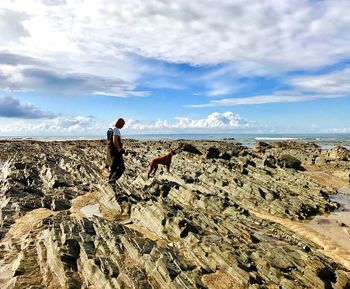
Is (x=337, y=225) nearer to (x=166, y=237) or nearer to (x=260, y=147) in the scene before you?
(x=166, y=237)

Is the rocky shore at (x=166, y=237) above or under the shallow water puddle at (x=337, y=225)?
above

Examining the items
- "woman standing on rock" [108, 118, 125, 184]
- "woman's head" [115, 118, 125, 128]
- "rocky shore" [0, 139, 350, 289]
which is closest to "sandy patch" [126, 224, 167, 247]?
"rocky shore" [0, 139, 350, 289]

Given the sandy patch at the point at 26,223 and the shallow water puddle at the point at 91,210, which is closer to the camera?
the sandy patch at the point at 26,223

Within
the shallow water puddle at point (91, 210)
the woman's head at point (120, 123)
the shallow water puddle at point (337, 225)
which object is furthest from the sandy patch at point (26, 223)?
the shallow water puddle at point (337, 225)

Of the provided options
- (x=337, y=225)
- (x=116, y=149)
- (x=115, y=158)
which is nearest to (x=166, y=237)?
(x=116, y=149)

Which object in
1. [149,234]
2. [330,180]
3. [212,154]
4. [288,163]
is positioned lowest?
[330,180]

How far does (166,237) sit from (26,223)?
8.95 meters

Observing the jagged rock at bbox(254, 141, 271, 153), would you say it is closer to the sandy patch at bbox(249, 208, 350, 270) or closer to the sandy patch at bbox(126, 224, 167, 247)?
the sandy patch at bbox(249, 208, 350, 270)

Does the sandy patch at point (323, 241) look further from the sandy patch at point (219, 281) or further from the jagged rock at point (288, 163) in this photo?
the jagged rock at point (288, 163)

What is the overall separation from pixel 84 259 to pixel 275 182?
23489 mm

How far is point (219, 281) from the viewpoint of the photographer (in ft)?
43.3

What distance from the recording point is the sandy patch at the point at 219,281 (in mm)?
12891

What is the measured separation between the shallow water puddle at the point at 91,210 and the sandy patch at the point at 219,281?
1042 centimetres

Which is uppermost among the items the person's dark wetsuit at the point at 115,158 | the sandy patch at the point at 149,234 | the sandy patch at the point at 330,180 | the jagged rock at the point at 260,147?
the person's dark wetsuit at the point at 115,158
